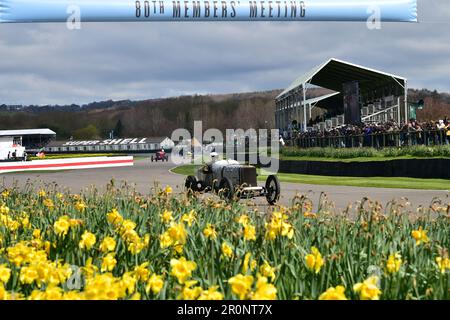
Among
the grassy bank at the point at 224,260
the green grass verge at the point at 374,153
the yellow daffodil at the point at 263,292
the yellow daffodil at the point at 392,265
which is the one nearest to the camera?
the yellow daffodil at the point at 263,292

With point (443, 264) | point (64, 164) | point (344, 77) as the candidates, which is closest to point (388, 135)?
point (344, 77)

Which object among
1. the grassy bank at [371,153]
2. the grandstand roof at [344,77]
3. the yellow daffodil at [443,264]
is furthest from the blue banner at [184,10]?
the grandstand roof at [344,77]

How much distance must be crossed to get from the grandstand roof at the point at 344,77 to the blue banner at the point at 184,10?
26876mm

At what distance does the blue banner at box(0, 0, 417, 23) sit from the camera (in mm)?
9286

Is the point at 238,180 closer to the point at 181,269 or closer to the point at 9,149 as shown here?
the point at 181,269

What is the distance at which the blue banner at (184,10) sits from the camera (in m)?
9.29

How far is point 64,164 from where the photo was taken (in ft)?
133

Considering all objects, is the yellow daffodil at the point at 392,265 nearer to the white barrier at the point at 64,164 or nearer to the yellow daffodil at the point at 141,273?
the yellow daffodil at the point at 141,273

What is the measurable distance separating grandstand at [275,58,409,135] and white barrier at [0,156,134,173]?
1268 cm

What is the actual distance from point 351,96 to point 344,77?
8194mm

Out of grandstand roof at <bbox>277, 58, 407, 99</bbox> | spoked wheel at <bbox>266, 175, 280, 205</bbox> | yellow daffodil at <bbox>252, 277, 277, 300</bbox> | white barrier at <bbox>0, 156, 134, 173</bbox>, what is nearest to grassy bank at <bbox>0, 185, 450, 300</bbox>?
yellow daffodil at <bbox>252, 277, 277, 300</bbox>

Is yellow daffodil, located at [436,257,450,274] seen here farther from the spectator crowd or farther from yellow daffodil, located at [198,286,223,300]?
the spectator crowd

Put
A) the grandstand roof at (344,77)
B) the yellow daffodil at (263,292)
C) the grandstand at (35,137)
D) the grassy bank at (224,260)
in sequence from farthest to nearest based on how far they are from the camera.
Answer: the grandstand at (35,137)
the grandstand roof at (344,77)
the grassy bank at (224,260)
the yellow daffodil at (263,292)
